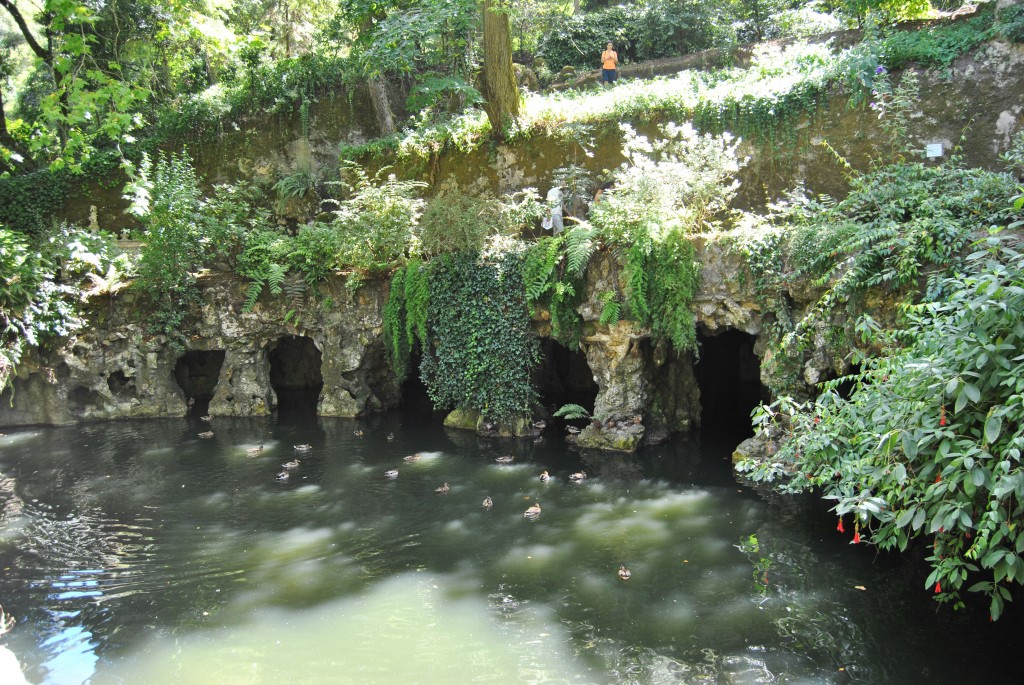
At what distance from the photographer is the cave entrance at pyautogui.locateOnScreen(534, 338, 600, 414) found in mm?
14859

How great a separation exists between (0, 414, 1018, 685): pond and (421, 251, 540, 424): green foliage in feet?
4.58

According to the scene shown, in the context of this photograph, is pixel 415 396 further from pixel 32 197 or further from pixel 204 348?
pixel 32 197

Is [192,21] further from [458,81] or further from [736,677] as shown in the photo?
[736,677]

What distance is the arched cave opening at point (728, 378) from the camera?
13930mm

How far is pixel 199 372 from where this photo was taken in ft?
56.3

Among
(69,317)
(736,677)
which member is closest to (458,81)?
(69,317)

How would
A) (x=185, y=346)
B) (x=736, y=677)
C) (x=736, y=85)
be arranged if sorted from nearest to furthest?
1. (x=736, y=677)
2. (x=736, y=85)
3. (x=185, y=346)

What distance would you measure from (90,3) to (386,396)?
1148cm

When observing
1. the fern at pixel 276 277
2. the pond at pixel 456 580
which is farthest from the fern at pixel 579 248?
the fern at pixel 276 277

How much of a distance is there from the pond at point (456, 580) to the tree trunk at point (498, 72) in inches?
288

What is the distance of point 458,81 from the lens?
15578mm

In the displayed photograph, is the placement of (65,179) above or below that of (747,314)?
above

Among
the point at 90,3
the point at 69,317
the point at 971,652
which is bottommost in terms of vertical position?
the point at 971,652

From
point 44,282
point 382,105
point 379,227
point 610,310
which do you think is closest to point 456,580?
point 610,310
